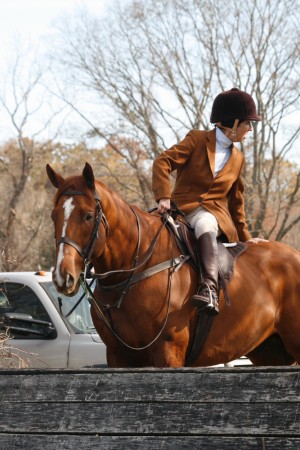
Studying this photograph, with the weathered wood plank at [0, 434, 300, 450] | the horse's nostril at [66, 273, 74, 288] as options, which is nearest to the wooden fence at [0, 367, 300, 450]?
the weathered wood plank at [0, 434, 300, 450]

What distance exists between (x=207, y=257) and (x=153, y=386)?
2.76 metres

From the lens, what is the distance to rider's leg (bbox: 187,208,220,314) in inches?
231

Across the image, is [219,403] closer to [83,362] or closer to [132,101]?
[83,362]

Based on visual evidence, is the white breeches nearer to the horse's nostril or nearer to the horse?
the horse

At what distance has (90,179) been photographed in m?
5.77

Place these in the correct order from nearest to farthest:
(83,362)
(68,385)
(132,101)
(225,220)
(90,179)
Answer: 1. (68,385)
2. (90,179)
3. (225,220)
4. (83,362)
5. (132,101)

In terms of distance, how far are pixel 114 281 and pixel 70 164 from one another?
31894 millimetres

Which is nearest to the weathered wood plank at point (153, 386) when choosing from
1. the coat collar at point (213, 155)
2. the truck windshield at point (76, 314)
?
the coat collar at point (213, 155)

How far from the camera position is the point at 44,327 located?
918 cm

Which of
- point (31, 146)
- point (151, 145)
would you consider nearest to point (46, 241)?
point (31, 146)

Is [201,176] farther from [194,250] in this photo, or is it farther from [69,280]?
[69,280]

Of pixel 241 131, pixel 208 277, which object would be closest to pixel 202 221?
pixel 208 277

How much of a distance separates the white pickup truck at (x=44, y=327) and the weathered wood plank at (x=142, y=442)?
5.04 meters

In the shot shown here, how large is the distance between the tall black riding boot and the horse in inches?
5.5
